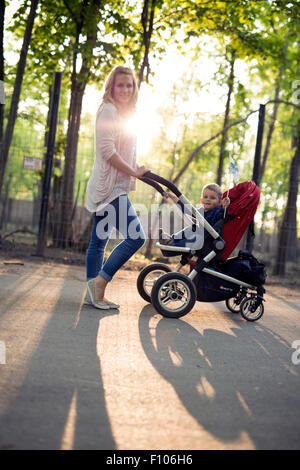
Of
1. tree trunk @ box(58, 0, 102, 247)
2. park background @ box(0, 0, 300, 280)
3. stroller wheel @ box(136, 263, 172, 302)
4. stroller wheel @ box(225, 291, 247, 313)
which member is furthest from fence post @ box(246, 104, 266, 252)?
stroller wheel @ box(136, 263, 172, 302)

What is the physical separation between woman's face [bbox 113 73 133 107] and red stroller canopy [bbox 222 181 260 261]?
1.46 meters

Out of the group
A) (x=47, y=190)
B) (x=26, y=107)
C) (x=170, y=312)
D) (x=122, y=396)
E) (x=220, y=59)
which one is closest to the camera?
(x=122, y=396)

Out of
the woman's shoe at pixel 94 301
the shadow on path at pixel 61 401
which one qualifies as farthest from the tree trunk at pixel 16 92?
the shadow on path at pixel 61 401

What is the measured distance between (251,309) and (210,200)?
1234 mm

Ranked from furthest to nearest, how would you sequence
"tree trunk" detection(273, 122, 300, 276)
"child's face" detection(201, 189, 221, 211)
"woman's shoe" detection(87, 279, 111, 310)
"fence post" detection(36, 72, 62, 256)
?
"tree trunk" detection(273, 122, 300, 276) → "fence post" detection(36, 72, 62, 256) → "child's face" detection(201, 189, 221, 211) → "woman's shoe" detection(87, 279, 111, 310)

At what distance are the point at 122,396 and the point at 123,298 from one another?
10.5ft

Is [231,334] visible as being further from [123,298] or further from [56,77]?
[56,77]

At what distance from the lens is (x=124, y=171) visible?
5.07 metres

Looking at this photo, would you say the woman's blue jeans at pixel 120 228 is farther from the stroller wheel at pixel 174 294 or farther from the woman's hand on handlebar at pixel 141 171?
the stroller wheel at pixel 174 294

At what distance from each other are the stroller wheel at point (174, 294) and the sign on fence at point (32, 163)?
479 centimetres

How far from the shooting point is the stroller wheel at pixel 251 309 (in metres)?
5.50

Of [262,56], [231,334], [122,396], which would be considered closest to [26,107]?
[262,56]

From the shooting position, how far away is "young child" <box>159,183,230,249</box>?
5469 mm

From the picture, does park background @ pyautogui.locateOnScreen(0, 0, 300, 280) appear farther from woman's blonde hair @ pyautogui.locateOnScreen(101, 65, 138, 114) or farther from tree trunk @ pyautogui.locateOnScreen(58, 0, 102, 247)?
woman's blonde hair @ pyautogui.locateOnScreen(101, 65, 138, 114)
